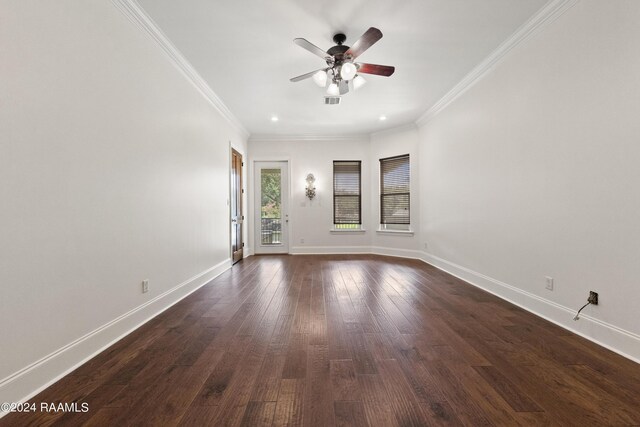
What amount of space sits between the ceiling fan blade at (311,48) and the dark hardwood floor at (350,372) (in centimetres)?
255

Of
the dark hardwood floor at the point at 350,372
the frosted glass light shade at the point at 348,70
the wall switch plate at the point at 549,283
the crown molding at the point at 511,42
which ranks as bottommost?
the dark hardwood floor at the point at 350,372

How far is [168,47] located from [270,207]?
4200 millimetres

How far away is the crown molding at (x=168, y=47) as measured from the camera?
241cm

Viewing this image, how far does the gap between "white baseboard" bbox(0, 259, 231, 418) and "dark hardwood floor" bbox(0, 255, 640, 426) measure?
2.8 inches

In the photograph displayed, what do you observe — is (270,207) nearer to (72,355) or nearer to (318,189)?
(318,189)

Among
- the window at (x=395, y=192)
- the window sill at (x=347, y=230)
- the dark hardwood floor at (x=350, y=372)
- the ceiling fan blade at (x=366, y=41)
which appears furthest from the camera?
the window sill at (x=347, y=230)

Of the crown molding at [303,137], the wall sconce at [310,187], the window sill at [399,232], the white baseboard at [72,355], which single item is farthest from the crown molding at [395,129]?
the white baseboard at [72,355]

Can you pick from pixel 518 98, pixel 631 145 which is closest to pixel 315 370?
pixel 631 145

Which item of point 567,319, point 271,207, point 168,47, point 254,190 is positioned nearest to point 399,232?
point 271,207

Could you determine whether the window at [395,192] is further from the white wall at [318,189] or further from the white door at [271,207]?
the white door at [271,207]

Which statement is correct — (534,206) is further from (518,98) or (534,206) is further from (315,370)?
(315,370)

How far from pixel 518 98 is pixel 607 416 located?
9.41 ft

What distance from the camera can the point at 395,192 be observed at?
21.1ft

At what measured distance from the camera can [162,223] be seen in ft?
9.70
